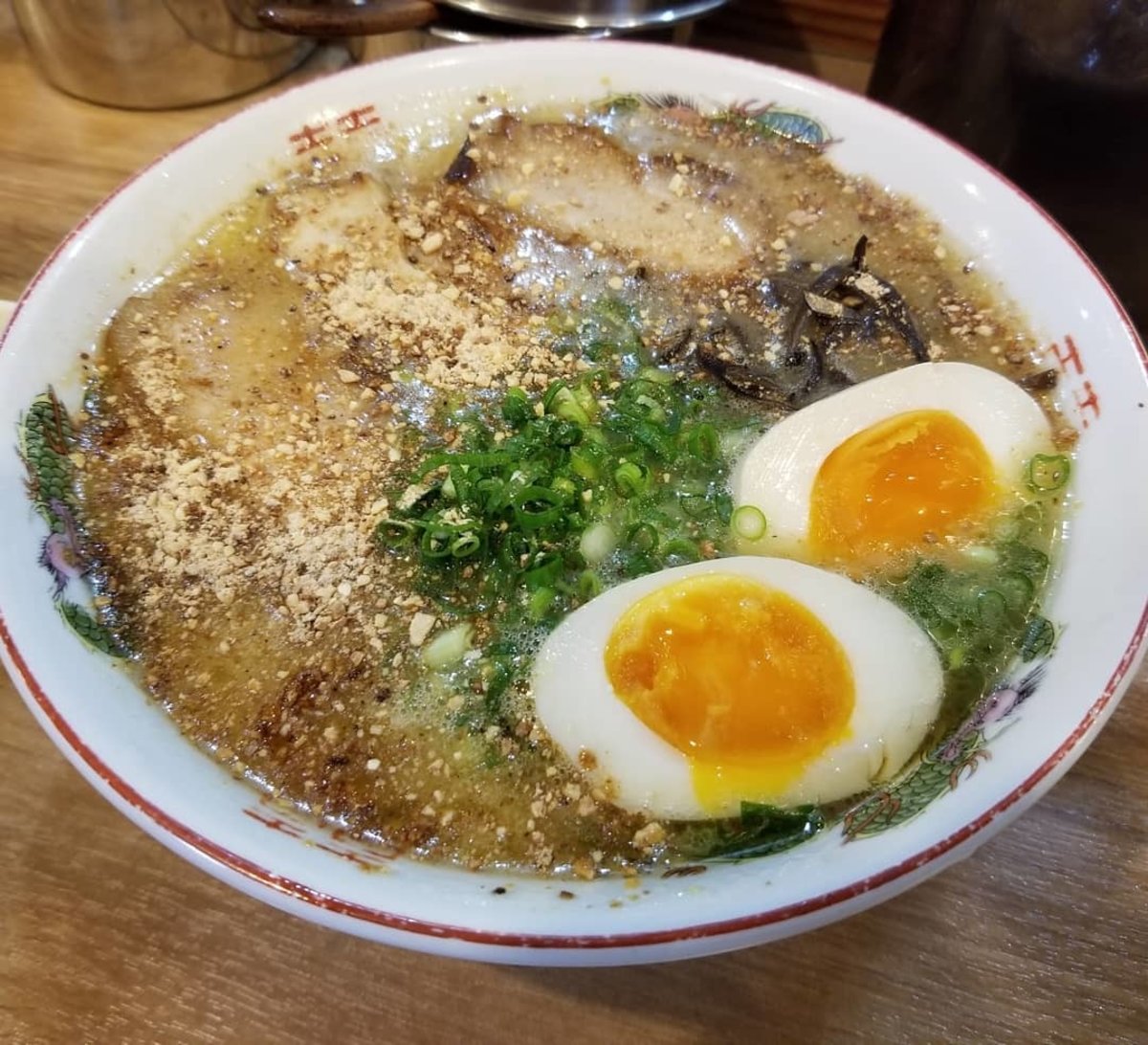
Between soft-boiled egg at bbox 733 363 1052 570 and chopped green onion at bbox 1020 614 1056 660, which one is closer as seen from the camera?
chopped green onion at bbox 1020 614 1056 660

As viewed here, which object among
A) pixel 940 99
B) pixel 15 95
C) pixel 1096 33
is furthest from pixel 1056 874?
pixel 15 95

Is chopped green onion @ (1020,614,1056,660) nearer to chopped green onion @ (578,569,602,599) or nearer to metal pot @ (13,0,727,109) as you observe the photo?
chopped green onion @ (578,569,602,599)

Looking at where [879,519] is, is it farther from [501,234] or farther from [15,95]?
[15,95]

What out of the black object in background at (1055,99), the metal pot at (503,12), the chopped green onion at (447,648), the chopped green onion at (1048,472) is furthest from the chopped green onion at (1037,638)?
the metal pot at (503,12)

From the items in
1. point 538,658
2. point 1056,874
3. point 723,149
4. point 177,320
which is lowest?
point 1056,874

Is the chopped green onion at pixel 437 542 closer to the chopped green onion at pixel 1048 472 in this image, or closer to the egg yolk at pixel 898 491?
the egg yolk at pixel 898 491

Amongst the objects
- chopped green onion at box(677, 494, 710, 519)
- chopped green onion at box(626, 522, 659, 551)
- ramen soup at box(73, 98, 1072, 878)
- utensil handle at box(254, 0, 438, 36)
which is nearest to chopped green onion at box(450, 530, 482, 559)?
ramen soup at box(73, 98, 1072, 878)
